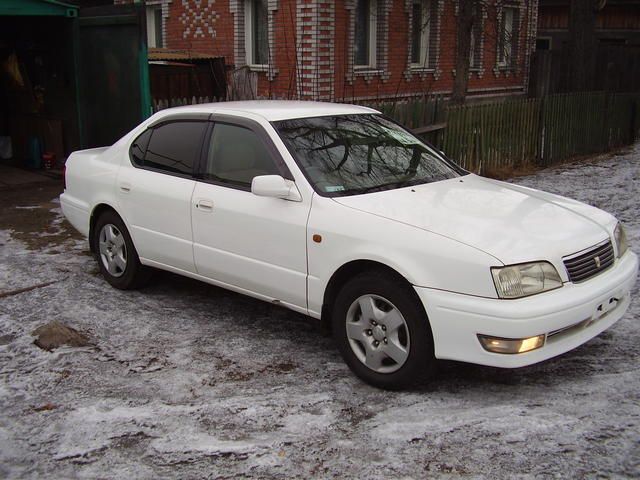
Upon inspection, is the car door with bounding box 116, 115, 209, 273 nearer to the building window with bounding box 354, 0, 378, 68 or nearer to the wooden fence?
the wooden fence

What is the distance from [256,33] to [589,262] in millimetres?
13880

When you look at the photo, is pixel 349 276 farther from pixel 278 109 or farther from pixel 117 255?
pixel 117 255

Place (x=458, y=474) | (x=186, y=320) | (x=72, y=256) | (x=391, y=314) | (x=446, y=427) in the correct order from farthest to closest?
(x=72, y=256), (x=186, y=320), (x=391, y=314), (x=446, y=427), (x=458, y=474)

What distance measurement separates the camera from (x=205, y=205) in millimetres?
5348

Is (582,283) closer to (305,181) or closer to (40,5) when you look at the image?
(305,181)

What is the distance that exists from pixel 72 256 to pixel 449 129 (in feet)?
19.1

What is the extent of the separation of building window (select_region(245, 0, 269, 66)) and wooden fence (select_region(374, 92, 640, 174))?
669cm

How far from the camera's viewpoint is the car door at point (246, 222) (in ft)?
15.9

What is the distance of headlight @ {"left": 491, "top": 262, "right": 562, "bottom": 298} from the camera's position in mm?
3977

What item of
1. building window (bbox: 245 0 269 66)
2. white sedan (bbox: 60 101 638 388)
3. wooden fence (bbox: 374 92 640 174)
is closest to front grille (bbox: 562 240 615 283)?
white sedan (bbox: 60 101 638 388)

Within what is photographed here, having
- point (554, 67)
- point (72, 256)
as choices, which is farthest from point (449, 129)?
point (554, 67)

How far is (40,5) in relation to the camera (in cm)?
1034

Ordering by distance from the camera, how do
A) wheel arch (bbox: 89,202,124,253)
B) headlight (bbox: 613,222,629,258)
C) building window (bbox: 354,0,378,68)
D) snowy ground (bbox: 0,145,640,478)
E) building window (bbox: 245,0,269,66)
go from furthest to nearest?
building window (bbox: 354,0,378,68) < building window (bbox: 245,0,269,66) < wheel arch (bbox: 89,202,124,253) < headlight (bbox: 613,222,629,258) < snowy ground (bbox: 0,145,640,478)

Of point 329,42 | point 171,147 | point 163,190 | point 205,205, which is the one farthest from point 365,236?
point 329,42
